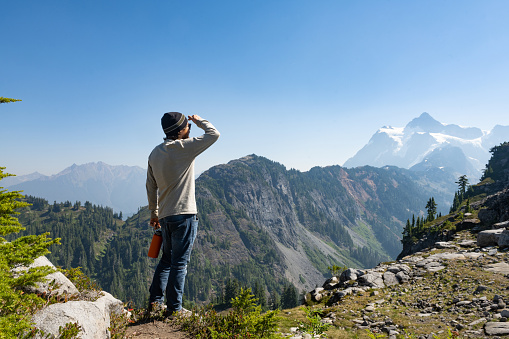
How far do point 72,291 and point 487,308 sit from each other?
40.2 feet

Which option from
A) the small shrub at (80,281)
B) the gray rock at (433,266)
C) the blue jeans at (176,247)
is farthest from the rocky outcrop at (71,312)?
the gray rock at (433,266)

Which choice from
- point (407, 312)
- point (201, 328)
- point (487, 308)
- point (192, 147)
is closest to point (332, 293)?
point (407, 312)

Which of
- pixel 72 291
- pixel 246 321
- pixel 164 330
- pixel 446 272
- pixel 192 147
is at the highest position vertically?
pixel 192 147

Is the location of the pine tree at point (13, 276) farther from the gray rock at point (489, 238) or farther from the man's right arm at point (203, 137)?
the gray rock at point (489, 238)

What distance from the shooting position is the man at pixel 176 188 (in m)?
6.33

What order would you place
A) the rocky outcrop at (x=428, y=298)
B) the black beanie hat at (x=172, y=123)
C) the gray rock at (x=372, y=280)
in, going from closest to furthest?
1. the black beanie hat at (x=172, y=123)
2. the rocky outcrop at (x=428, y=298)
3. the gray rock at (x=372, y=280)

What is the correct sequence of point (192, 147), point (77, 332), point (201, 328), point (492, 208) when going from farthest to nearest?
point (492, 208) → point (192, 147) → point (201, 328) → point (77, 332)

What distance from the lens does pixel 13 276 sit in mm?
5613

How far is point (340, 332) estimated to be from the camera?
8.10 metres

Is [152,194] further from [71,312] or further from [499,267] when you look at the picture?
[499,267]

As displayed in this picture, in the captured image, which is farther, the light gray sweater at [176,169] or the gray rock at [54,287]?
the light gray sweater at [176,169]

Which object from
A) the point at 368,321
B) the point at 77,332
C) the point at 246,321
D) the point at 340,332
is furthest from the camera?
the point at 368,321

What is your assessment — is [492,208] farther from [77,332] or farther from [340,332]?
[77,332]

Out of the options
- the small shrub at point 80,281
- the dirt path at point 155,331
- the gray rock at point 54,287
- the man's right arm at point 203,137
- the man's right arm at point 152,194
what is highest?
the man's right arm at point 203,137
